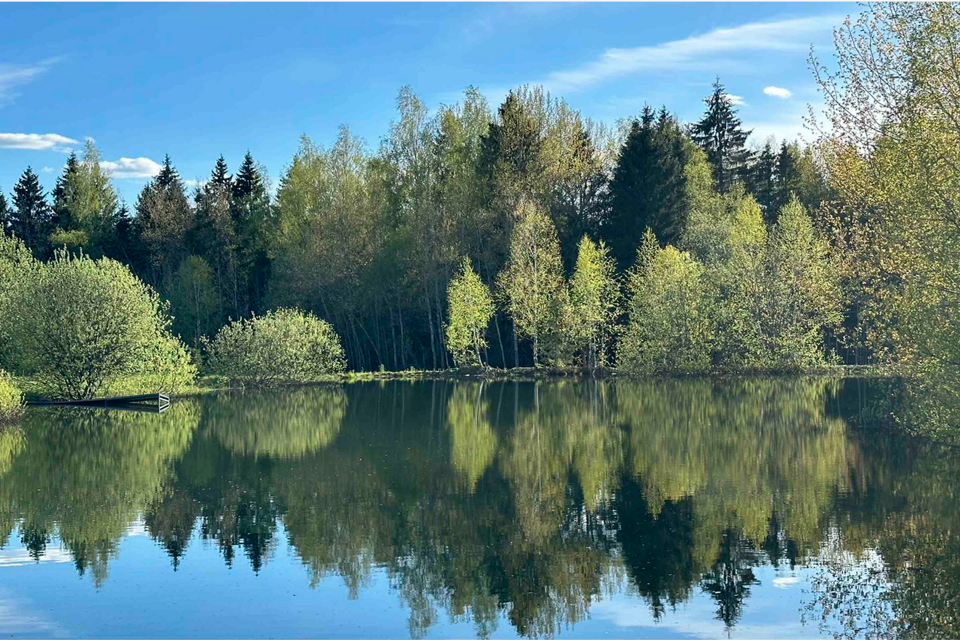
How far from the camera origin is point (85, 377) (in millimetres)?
44781

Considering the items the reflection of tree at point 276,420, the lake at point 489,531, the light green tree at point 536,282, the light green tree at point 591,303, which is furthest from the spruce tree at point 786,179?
the lake at point 489,531

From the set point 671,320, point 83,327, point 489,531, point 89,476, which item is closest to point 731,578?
point 489,531

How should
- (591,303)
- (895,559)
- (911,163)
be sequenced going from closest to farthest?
(895,559) < (911,163) < (591,303)

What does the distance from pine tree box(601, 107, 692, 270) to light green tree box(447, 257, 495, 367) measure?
1010 centimetres

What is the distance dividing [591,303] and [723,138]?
26.3 metres

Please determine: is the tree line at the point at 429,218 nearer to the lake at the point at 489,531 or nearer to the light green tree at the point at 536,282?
the light green tree at the point at 536,282

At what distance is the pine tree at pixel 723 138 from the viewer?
252ft

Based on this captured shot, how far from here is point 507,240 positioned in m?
63.7

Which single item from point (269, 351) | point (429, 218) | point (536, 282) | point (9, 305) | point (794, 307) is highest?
point (429, 218)

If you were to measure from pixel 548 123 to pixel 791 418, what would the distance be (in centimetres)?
4116

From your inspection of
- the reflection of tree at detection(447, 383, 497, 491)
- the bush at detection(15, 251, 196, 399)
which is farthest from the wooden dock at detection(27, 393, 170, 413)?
the reflection of tree at detection(447, 383, 497, 491)

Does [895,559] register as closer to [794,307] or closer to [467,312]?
[794,307]

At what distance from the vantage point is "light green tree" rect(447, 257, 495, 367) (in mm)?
60606

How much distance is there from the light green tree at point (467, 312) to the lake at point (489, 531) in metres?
28.6
